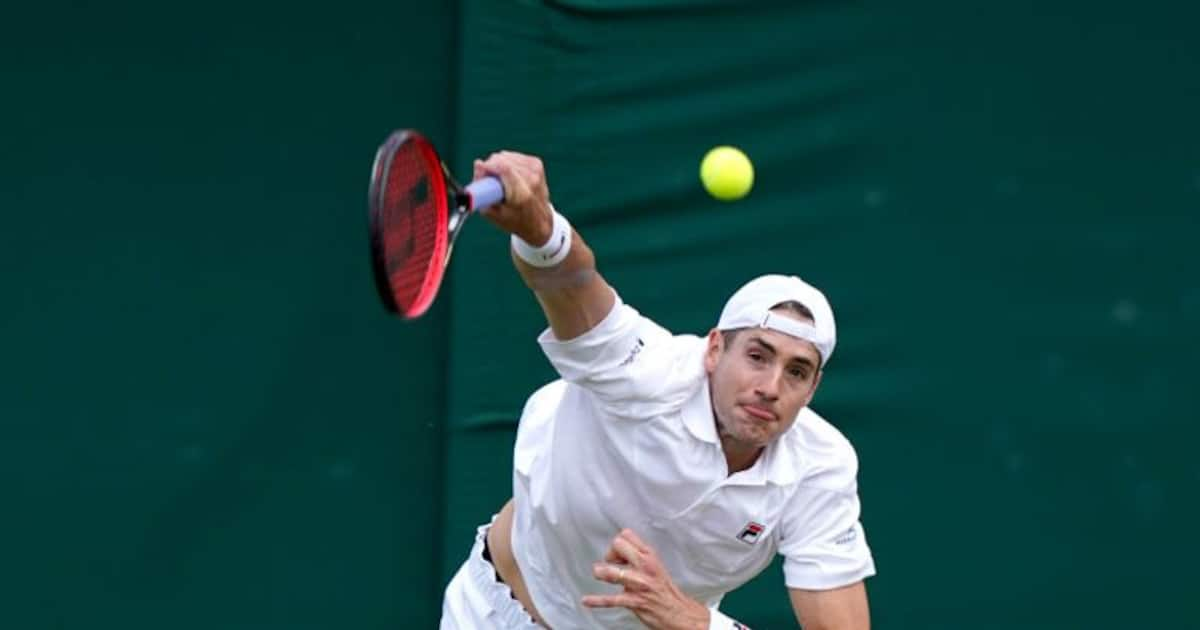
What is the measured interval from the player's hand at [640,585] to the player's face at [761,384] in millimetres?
384

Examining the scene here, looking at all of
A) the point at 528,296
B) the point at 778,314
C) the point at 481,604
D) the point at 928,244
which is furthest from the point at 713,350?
the point at 928,244

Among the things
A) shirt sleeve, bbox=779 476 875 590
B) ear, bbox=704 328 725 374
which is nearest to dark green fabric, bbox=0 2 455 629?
ear, bbox=704 328 725 374

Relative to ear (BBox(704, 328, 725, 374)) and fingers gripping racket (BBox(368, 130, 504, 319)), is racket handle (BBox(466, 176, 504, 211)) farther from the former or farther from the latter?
ear (BBox(704, 328, 725, 374))

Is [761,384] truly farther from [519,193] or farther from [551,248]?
[519,193]

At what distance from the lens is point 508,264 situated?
5957 mm

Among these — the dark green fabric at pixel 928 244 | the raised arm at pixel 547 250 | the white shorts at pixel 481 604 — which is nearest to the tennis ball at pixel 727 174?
the dark green fabric at pixel 928 244

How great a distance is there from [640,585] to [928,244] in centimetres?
215

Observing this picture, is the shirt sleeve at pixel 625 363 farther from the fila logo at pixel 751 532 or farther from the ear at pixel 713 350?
the fila logo at pixel 751 532

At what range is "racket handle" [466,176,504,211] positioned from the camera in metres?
3.72

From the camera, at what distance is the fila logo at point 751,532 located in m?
→ 4.57

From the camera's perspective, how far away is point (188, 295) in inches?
232

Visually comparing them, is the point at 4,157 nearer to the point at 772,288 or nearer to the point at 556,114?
the point at 556,114

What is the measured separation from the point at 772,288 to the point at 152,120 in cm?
206

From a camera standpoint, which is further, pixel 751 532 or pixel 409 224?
pixel 751 532
